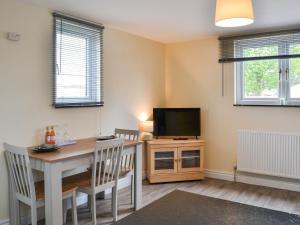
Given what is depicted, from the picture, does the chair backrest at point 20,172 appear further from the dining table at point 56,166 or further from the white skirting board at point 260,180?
the white skirting board at point 260,180

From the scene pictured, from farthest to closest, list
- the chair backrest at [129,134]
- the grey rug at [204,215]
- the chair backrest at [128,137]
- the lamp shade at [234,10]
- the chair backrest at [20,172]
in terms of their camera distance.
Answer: the chair backrest at [129,134], the chair backrest at [128,137], the chair backrest at [20,172], the lamp shade at [234,10], the grey rug at [204,215]

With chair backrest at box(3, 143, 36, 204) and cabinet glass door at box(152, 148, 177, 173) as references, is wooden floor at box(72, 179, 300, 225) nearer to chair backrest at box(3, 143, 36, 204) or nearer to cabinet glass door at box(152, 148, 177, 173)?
cabinet glass door at box(152, 148, 177, 173)

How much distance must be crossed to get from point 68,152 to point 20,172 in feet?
1.48

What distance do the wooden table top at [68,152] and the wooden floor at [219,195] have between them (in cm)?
82

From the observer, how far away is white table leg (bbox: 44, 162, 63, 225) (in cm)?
238

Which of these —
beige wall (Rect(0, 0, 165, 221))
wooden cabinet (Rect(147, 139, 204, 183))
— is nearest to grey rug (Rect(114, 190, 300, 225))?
beige wall (Rect(0, 0, 165, 221))

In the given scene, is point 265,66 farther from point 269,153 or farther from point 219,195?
point 219,195

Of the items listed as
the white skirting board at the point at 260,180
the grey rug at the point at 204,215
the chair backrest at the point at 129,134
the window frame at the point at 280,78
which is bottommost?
the white skirting board at the point at 260,180

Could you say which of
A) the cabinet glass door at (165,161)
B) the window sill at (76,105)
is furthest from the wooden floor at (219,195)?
the window sill at (76,105)

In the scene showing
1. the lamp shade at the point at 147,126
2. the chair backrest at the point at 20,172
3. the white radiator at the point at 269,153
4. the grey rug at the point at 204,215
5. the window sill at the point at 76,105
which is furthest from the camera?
the lamp shade at the point at 147,126

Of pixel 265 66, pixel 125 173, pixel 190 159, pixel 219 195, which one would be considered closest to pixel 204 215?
pixel 125 173

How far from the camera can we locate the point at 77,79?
3400 millimetres

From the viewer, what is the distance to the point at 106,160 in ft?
9.49

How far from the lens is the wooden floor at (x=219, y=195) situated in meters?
3.23
